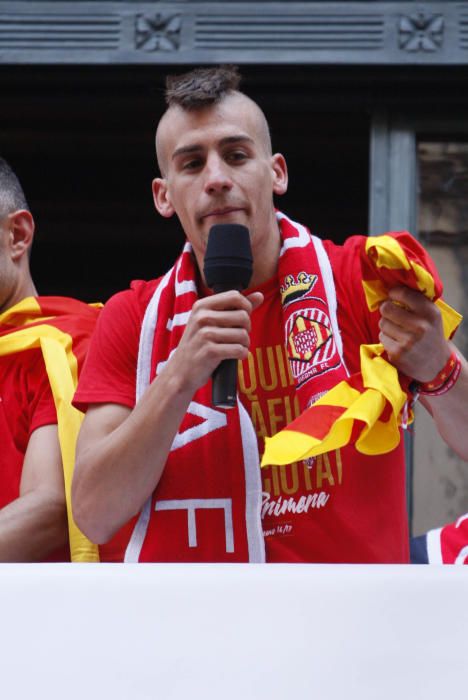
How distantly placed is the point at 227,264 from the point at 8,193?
1251mm

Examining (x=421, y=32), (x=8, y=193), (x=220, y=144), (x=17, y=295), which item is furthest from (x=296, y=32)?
(x=220, y=144)

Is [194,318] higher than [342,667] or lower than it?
higher

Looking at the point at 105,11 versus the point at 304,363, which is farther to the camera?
the point at 105,11

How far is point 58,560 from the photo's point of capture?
2.90 meters

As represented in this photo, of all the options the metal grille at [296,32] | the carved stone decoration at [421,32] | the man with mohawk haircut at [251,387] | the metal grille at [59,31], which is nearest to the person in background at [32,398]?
the man with mohawk haircut at [251,387]

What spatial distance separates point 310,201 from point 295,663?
4104 mm

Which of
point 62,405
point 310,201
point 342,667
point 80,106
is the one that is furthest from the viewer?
point 310,201

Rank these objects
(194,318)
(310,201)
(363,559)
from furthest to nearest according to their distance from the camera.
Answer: (310,201) → (363,559) → (194,318)

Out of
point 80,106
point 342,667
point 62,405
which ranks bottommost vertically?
point 342,667

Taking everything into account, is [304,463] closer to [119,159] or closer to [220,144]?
[220,144]

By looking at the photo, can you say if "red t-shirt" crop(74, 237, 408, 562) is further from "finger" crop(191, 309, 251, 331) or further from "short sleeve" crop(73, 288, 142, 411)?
"finger" crop(191, 309, 251, 331)

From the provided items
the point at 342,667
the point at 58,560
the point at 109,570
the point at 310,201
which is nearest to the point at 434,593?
the point at 342,667

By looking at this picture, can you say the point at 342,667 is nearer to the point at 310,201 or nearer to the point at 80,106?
the point at 80,106

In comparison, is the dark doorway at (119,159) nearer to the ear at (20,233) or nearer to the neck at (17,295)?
the ear at (20,233)
